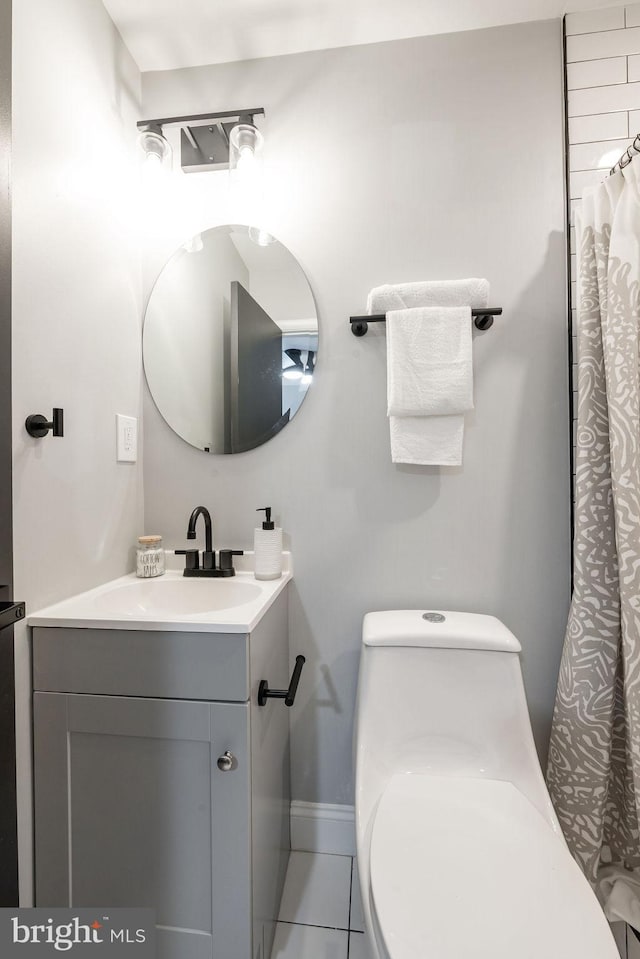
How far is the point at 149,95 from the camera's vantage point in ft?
4.52

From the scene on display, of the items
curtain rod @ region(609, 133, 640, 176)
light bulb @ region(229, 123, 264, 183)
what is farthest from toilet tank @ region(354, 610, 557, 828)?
light bulb @ region(229, 123, 264, 183)

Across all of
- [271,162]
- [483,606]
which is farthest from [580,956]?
[271,162]

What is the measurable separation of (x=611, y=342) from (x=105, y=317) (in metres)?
1.25

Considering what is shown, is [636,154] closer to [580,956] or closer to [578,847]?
[580,956]

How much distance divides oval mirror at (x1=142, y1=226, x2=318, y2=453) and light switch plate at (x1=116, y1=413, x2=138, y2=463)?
108mm

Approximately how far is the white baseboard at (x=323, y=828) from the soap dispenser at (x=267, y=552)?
72 cm

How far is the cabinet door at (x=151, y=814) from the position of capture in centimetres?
86

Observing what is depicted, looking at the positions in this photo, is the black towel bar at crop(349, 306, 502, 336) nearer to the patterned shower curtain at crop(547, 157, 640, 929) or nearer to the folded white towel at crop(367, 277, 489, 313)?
the folded white towel at crop(367, 277, 489, 313)

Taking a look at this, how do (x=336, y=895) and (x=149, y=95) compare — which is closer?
(x=336, y=895)

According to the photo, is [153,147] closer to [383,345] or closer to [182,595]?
[383,345]

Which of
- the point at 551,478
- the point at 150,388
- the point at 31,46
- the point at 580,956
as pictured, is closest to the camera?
the point at 580,956

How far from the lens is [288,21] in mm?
1228

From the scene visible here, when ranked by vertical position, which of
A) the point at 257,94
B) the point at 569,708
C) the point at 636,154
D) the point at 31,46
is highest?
the point at 257,94

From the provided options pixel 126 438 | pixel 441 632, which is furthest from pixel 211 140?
pixel 441 632
